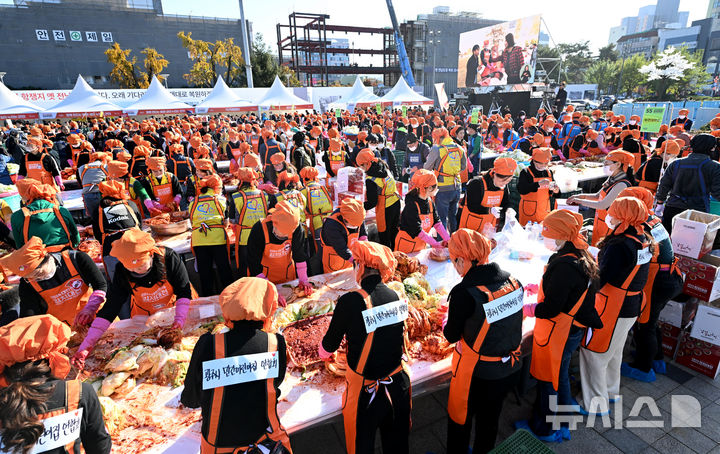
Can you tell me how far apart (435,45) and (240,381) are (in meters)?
64.9

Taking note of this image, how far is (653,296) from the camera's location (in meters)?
3.51

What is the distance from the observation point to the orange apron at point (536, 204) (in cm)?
532

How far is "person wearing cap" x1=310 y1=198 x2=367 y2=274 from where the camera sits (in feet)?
11.8

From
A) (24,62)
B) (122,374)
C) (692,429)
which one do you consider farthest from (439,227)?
(24,62)

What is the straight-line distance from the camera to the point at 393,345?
232 centimetres

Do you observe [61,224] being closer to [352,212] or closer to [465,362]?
[352,212]

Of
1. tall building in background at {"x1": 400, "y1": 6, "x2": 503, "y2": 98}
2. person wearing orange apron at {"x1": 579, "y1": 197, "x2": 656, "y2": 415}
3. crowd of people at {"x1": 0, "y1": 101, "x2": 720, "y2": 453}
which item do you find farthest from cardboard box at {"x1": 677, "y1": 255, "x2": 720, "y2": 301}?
tall building in background at {"x1": 400, "y1": 6, "x2": 503, "y2": 98}

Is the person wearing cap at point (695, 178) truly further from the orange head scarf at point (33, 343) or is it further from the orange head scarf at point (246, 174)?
the orange head scarf at point (33, 343)

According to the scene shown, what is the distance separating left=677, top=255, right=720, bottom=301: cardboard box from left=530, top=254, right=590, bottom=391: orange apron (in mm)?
1929

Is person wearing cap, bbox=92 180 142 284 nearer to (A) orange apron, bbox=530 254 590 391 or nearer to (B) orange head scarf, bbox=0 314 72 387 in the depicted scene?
(B) orange head scarf, bbox=0 314 72 387

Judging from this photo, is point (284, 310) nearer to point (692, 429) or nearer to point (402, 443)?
point (402, 443)

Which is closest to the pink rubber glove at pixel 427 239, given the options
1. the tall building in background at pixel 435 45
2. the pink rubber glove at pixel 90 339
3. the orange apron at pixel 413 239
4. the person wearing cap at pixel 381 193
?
the orange apron at pixel 413 239

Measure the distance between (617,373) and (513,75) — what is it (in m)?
29.8

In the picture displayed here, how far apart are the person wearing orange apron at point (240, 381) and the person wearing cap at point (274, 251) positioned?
159 centimetres
